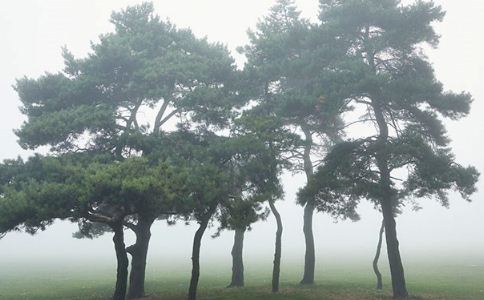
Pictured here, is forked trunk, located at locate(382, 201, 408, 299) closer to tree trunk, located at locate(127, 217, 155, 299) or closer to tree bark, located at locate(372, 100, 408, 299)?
tree bark, located at locate(372, 100, 408, 299)

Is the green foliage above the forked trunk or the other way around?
above

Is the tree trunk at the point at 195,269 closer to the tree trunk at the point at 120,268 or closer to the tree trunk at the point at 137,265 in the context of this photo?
the tree trunk at the point at 120,268

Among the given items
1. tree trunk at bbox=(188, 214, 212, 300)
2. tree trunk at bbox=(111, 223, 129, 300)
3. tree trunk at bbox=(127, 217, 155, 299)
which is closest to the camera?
tree trunk at bbox=(188, 214, 212, 300)

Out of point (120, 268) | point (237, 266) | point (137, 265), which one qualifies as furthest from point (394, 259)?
point (137, 265)

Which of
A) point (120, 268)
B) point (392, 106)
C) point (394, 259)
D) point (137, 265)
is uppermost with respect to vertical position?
point (392, 106)

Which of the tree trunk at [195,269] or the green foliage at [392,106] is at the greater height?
the green foliage at [392,106]

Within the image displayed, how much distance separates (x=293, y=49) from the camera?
96.4 ft

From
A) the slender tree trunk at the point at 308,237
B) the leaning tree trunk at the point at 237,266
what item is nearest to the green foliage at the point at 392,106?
the slender tree trunk at the point at 308,237

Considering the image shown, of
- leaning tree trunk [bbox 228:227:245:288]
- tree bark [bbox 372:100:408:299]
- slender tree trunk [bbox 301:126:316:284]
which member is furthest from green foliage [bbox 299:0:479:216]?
leaning tree trunk [bbox 228:227:245:288]

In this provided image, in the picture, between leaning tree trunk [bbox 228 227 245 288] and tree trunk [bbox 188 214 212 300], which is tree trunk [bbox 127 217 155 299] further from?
leaning tree trunk [bbox 228 227 245 288]

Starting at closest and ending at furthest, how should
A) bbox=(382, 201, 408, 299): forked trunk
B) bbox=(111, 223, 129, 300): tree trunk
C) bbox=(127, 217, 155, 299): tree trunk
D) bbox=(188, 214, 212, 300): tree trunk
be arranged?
1. bbox=(188, 214, 212, 300): tree trunk
2. bbox=(111, 223, 129, 300): tree trunk
3. bbox=(382, 201, 408, 299): forked trunk
4. bbox=(127, 217, 155, 299): tree trunk

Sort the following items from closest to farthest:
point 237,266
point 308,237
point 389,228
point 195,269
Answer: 1. point 195,269
2. point 389,228
3. point 237,266
4. point 308,237

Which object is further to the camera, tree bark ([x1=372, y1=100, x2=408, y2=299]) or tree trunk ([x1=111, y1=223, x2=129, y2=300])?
tree bark ([x1=372, y1=100, x2=408, y2=299])

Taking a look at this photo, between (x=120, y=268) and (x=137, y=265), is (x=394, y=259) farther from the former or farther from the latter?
(x=137, y=265)
